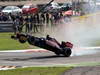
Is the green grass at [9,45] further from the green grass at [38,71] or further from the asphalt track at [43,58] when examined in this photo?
the green grass at [38,71]

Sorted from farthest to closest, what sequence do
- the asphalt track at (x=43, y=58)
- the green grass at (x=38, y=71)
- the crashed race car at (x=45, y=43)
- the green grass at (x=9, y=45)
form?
the green grass at (x=9, y=45) → the crashed race car at (x=45, y=43) → the asphalt track at (x=43, y=58) → the green grass at (x=38, y=71)

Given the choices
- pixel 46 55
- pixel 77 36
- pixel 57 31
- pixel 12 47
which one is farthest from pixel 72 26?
pixel 46 55

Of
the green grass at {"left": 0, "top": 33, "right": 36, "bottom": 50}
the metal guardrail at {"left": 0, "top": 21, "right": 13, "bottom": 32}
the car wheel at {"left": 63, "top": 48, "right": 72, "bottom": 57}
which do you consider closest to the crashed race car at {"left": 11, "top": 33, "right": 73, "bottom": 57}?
the car wheel at {"left": 63, "top": 48, "right": 72, "bottom": 57}

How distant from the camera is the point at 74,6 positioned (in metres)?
49.9

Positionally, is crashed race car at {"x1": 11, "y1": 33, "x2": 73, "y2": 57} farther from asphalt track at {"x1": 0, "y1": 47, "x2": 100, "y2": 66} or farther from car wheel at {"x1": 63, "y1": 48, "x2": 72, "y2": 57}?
asphalt track at {"x1": 0, "y1": 47, "x2": 100, "y2": 66}

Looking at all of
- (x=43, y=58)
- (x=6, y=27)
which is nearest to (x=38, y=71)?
(x=43, y=58)

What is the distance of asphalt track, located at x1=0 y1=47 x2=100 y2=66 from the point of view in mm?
20516

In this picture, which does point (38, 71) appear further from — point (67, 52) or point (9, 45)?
point (9, 45)

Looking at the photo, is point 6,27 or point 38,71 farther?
point 6,27

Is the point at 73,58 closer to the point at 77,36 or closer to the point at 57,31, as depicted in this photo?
the point at 77,36

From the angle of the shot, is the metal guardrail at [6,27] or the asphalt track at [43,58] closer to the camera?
the asphalt track at [43,58]

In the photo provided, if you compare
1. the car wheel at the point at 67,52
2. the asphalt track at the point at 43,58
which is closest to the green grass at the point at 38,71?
the asphalt track at the point at 43,58

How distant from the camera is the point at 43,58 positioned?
2239cm

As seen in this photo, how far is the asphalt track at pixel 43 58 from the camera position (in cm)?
2052
